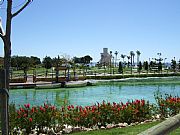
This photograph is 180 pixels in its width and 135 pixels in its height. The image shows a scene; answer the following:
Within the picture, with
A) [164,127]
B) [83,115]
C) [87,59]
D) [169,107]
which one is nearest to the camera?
[164,127]

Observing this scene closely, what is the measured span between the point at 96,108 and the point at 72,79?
29.4 m

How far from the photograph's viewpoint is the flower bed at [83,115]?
7.60 m

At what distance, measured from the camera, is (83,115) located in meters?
8.12

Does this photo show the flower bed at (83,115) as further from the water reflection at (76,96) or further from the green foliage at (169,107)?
the water reflection at (76,96)

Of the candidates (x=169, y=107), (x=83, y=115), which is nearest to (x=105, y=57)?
(x=169, y=107)

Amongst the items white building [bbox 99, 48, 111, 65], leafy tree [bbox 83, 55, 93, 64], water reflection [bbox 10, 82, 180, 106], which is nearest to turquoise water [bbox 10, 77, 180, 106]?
water reflection [bbox 10, 82, 180, 106]

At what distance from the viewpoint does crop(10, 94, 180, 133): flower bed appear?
7602 millimetres

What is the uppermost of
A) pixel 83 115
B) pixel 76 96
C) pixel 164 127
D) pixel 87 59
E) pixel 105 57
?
pixel 105 57

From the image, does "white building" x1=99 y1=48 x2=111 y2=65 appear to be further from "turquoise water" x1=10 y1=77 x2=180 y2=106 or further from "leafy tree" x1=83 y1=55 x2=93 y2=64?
"turquoise water" x1=10 y1=77 x2=180 y2=106

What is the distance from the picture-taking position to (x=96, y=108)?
852cm

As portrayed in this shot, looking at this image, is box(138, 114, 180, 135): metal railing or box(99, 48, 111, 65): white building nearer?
box(138, 114, 180, 135): metal railing

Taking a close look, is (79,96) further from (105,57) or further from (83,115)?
(105,57)

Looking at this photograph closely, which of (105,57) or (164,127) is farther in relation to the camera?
(105,57)

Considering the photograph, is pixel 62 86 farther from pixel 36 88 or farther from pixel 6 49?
pixel 6 49
